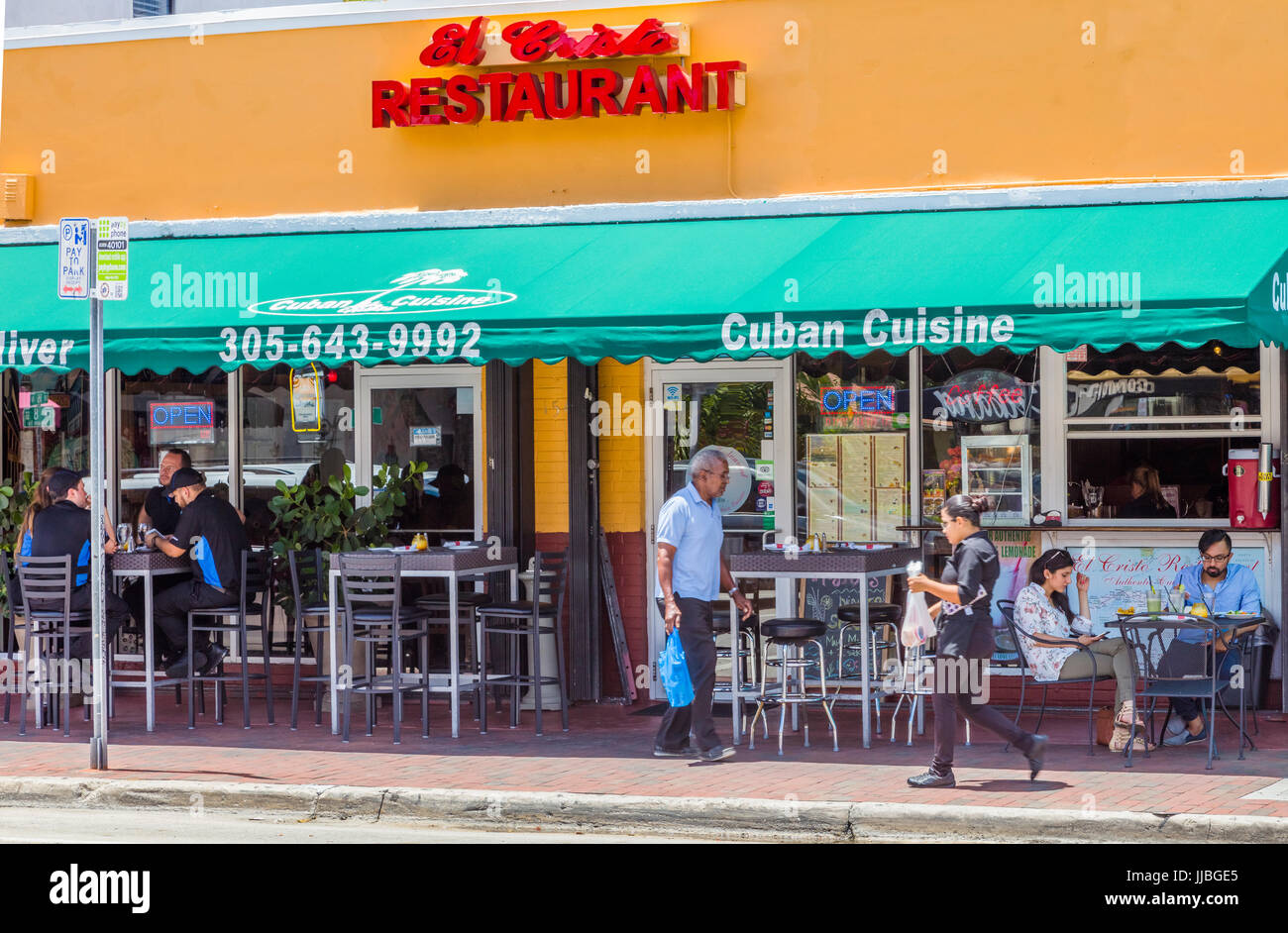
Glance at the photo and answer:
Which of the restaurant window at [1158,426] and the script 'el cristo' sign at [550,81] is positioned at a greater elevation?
the script 'el cristo' sign at [550,81]

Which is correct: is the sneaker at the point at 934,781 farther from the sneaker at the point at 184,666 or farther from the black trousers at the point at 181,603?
the sneaker at the point at 184,666

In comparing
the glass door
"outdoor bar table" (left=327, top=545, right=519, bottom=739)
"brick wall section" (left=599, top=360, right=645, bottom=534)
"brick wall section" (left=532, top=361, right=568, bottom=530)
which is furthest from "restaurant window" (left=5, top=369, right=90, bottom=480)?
"brick wall section" (left=599, top=360, right=645, bottom=534)

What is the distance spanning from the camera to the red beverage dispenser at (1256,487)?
11094mm

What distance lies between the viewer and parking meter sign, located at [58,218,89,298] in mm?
9633

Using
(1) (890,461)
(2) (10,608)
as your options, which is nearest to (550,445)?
(1) (890,461)

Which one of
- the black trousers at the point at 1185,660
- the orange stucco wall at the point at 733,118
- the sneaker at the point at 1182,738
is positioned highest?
the orange stucco wall at the point at 733,118

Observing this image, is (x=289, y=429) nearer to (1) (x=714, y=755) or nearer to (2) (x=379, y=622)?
(2) (x=379, y=622)

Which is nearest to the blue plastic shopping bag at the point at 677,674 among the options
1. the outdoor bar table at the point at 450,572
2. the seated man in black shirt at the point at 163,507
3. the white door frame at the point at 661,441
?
the outdoor bar table at the point at 450,572

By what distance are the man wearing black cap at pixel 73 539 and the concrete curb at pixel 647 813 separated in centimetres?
236

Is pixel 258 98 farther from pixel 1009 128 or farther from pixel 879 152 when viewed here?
pixel 1009 128

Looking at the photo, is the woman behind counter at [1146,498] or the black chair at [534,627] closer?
the black chair at [534,627]

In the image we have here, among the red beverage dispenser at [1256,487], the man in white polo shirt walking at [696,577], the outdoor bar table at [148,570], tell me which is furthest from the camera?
the outdoor bar table at [148,570]

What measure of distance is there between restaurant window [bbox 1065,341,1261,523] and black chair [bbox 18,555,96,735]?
6.61 m

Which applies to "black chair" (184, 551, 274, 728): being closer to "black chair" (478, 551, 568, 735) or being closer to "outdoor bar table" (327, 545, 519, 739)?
"outdoor bar table" (327, 545, 519, 739)
